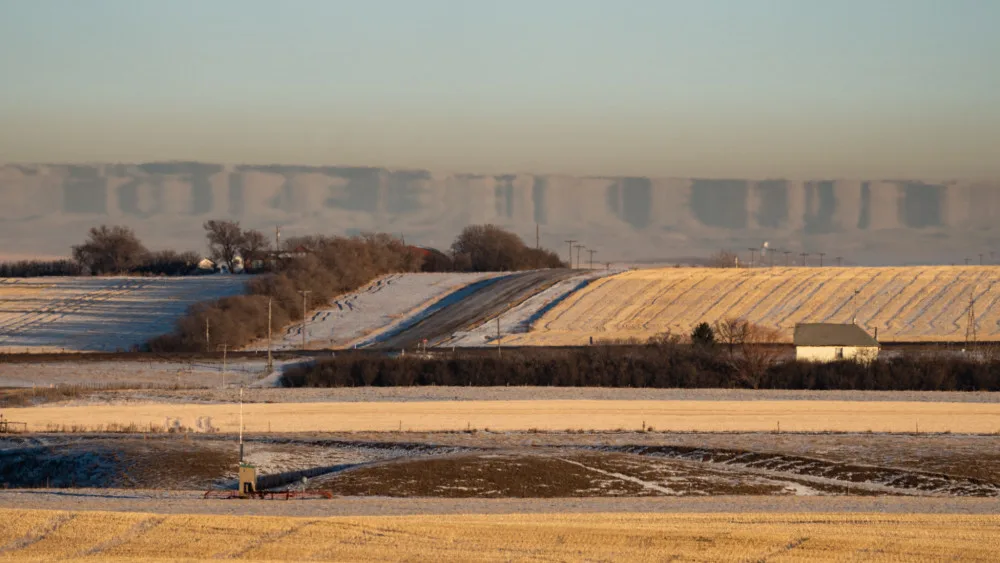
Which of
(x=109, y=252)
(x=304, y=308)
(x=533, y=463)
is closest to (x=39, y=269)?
(x=109, y=252)

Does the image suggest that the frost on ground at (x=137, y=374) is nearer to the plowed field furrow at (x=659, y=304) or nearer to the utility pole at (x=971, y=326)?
the plowed field furrow at (x=659, y=304)

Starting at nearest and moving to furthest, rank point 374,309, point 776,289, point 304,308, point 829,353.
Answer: point 829,353 < point 304,308 < point 374,309 < point 776,289

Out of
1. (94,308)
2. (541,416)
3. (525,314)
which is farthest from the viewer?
(94,308)

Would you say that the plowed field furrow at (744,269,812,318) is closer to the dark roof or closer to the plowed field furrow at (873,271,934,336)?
the plowed field furrow at (873,271,934,336)

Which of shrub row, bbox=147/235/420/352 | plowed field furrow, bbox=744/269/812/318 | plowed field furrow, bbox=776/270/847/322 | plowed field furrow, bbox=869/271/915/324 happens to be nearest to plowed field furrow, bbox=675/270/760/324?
plowed field furrow, bbox=744/269/812/318

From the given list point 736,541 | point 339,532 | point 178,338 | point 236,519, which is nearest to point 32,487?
point 236,519

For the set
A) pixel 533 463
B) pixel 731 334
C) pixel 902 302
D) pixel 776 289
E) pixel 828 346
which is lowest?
pixel 533 463

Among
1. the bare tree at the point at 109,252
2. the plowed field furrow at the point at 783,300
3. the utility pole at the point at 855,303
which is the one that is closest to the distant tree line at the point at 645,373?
the utility pole at the point at 855,303

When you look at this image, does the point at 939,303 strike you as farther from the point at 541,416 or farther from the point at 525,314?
the point at 541,416
